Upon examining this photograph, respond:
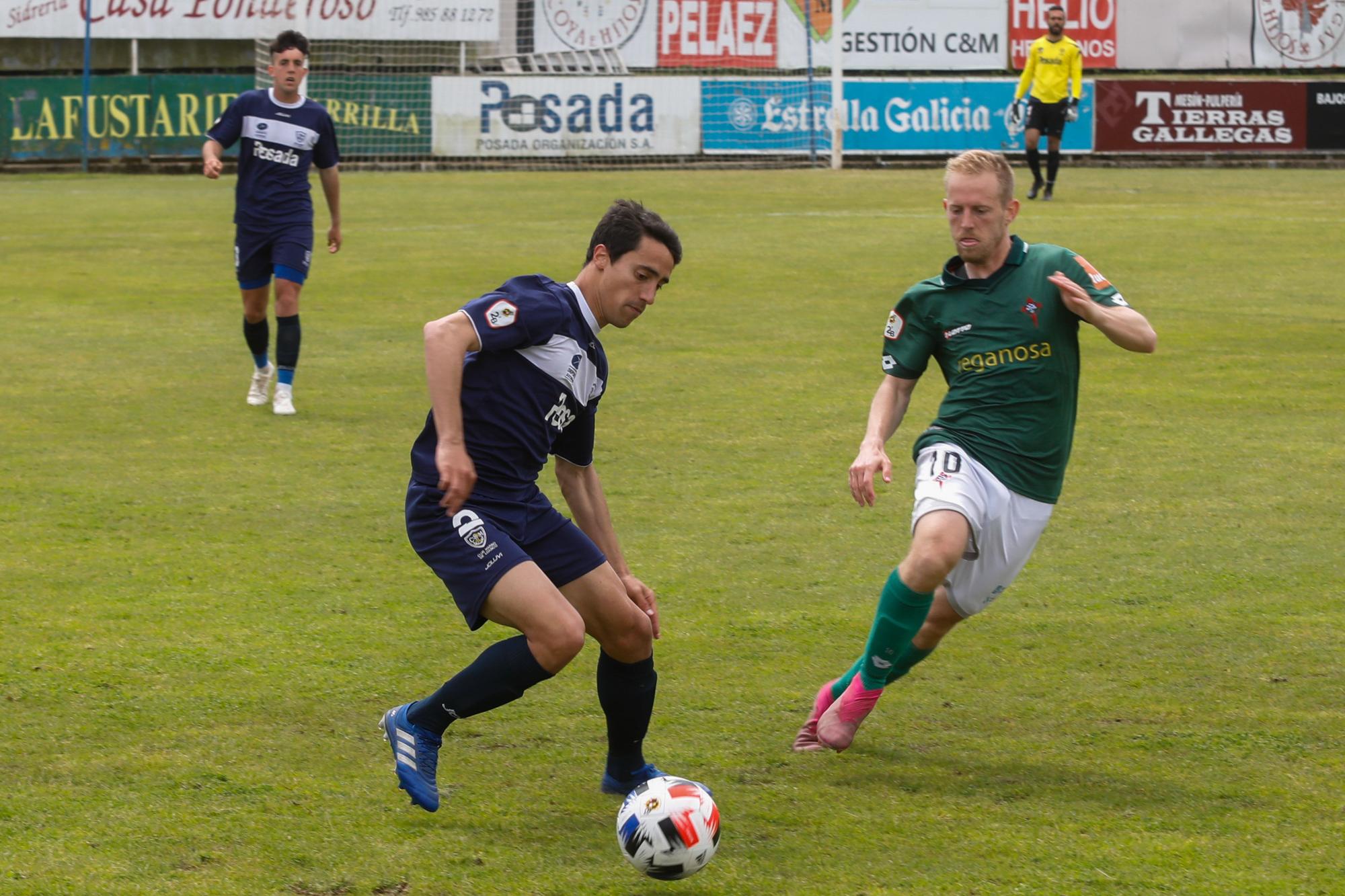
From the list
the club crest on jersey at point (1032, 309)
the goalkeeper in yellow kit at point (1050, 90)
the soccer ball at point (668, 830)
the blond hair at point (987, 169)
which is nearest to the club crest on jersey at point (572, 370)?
the soccer ball at point (668, 830)

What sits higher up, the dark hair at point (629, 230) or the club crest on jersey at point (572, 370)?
the dark hair at point (629, 230)

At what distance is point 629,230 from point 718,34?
30.9m

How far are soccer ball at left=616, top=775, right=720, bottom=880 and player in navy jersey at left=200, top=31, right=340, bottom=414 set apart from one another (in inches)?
272

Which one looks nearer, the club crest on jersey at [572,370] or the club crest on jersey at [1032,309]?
the club crest on jersey at [572,370]

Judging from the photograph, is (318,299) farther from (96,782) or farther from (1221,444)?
(96,782)

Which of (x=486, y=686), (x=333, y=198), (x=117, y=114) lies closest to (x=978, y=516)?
(x=486, y=686)

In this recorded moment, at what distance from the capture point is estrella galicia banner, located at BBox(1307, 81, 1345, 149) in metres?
30.5

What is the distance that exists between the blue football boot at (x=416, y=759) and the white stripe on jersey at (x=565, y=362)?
103 cm

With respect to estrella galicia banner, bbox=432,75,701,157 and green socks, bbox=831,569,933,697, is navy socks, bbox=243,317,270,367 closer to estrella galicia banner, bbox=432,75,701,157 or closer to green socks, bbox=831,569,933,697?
green socks, bbox=831,569,933,697

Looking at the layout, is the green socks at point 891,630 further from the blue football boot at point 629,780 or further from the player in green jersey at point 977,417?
the blue football boot at point 629,780

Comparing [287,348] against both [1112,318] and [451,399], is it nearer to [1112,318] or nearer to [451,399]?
[451,399]

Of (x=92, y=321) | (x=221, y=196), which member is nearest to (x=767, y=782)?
(x=92, y=321)

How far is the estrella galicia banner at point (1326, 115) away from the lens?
3053 cm

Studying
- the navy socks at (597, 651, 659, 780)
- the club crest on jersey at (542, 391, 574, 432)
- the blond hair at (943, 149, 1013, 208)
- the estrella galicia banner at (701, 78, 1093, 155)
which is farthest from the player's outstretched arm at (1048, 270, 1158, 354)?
the estrella galicia banner at (701, 78, 1093, 155)
